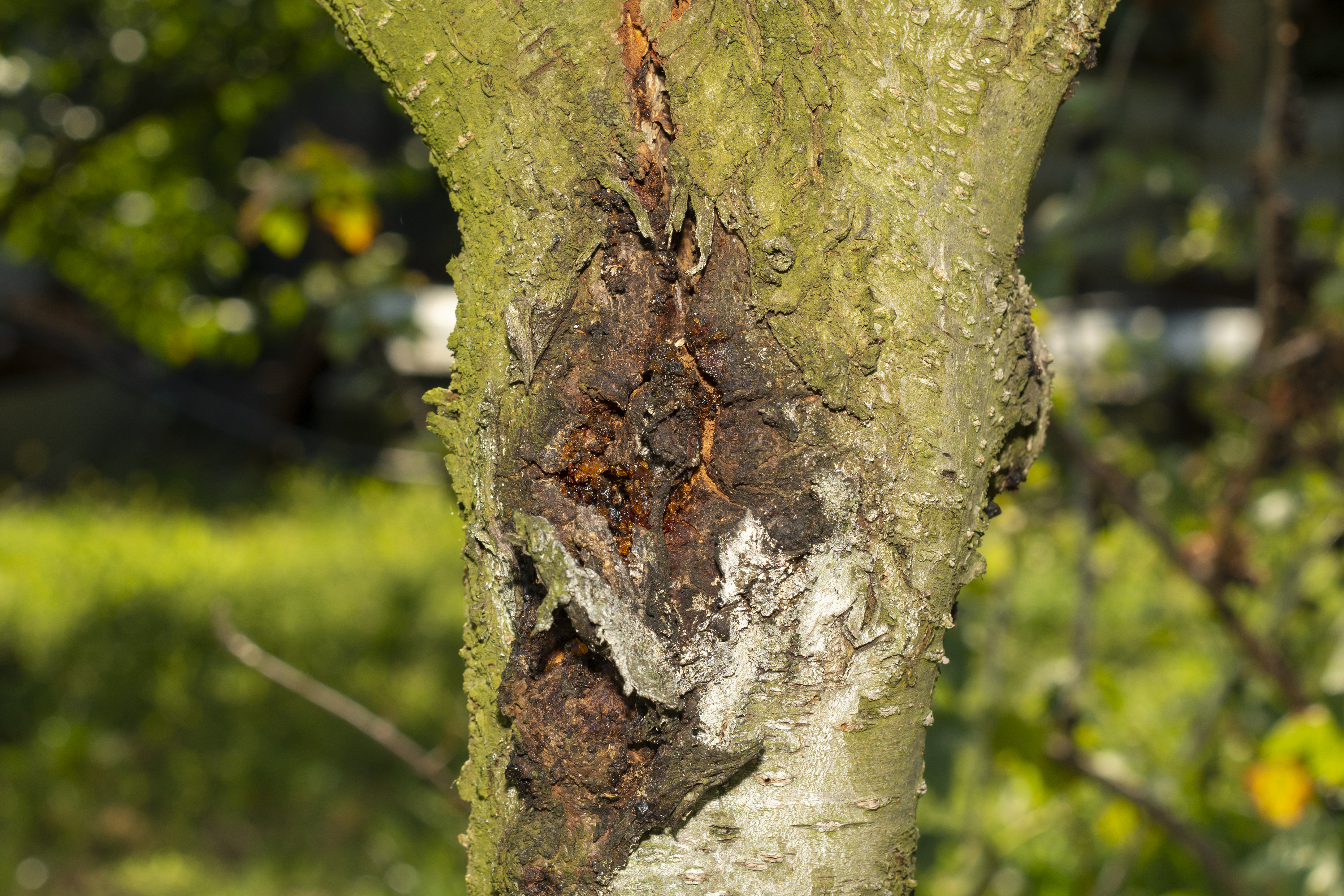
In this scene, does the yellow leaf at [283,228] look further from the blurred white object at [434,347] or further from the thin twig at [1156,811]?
the blurred white object at [434,347]

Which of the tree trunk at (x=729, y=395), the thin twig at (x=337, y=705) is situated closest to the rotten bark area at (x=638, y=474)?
the tree trunk at (x=729, y=395)

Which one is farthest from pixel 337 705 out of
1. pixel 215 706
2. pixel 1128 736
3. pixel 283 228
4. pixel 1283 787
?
pixel 215 706

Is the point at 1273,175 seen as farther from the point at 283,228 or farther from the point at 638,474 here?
the point at 283,228

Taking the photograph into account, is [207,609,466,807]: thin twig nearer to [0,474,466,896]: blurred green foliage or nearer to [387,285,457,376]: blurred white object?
[0,474,466,896]: blurred green foliage

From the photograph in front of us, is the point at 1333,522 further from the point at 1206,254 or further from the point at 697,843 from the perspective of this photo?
the point at 697,843

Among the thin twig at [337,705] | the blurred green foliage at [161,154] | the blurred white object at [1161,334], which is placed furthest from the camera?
the blurred green foliage at [161,154]

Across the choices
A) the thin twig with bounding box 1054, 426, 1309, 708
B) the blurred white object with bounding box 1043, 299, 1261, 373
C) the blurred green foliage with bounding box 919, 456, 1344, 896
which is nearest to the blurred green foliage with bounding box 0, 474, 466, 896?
the blurred green foliage with bounding box 919, 456, 1344, 896

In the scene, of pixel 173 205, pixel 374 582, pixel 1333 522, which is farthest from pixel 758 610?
pixel 374 582
